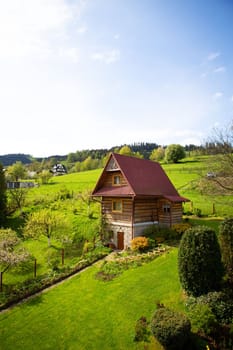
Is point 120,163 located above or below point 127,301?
above

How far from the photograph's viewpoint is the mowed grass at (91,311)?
11.7 m

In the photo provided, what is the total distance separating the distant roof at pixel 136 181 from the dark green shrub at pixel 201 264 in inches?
429

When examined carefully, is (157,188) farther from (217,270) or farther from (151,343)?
(151,343)

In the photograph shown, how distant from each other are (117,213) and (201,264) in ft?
46.6

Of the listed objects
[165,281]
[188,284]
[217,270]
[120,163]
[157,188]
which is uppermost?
[120,163]

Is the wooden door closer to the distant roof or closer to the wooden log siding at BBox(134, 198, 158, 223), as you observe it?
the wooden log siding at BBox(134, 198, 158, 223)

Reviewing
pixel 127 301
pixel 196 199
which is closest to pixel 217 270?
pixel 127 301

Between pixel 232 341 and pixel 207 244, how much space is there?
4009mm

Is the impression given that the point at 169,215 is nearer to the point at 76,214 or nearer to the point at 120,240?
the point at 120,240

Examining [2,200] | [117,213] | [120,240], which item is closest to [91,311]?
[120,240]

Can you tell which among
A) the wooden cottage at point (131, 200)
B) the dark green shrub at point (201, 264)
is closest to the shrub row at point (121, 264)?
the wooden cottage at point (131, 200)

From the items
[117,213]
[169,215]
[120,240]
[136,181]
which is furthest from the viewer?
[169,215]

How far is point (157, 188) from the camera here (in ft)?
88.2

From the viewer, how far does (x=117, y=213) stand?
25516 millimetres
